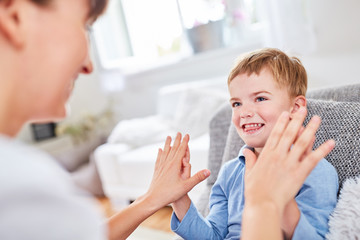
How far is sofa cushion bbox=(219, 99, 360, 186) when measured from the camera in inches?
36.4

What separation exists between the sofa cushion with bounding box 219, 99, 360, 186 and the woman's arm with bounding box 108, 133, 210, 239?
1.18 ft

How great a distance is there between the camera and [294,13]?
2.66 meters

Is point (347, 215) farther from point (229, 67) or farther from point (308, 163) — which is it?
point (229, 67)

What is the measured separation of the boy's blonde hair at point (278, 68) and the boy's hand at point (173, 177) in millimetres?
275

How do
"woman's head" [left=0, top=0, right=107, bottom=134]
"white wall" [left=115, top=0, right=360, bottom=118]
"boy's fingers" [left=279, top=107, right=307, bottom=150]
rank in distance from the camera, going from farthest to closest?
"white wall" [left=115, top=0, right=360, bottom=118] → "boy's fingers" [left=279, top=107, right=307, bottom=150] → "woman's head" [left=0, top=0, right=107, bottom=134]

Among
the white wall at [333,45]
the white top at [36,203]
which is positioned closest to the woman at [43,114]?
the white top at [36,203]

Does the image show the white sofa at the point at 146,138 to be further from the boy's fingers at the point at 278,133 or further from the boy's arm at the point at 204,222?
the boy's fingers at the point at 278,133

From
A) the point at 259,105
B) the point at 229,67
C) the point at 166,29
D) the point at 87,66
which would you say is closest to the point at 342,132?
the point at 259,105

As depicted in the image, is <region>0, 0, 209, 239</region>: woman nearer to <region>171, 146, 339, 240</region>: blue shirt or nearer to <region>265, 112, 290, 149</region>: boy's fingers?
<region>265, 112, 290, 149</region>: boy's fingers

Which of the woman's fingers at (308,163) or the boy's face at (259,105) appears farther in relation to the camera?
the boy's face at (259,105)

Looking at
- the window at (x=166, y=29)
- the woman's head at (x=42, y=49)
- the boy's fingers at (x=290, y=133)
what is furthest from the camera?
the window at (x=166, y=29)

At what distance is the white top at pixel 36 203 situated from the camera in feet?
1.18

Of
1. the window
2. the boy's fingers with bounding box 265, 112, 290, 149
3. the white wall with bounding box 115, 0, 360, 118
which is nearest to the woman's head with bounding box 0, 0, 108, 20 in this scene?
the boy's fingers with bounding box 265, 112, 290, 149

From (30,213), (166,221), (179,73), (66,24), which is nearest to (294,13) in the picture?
(179,73)
